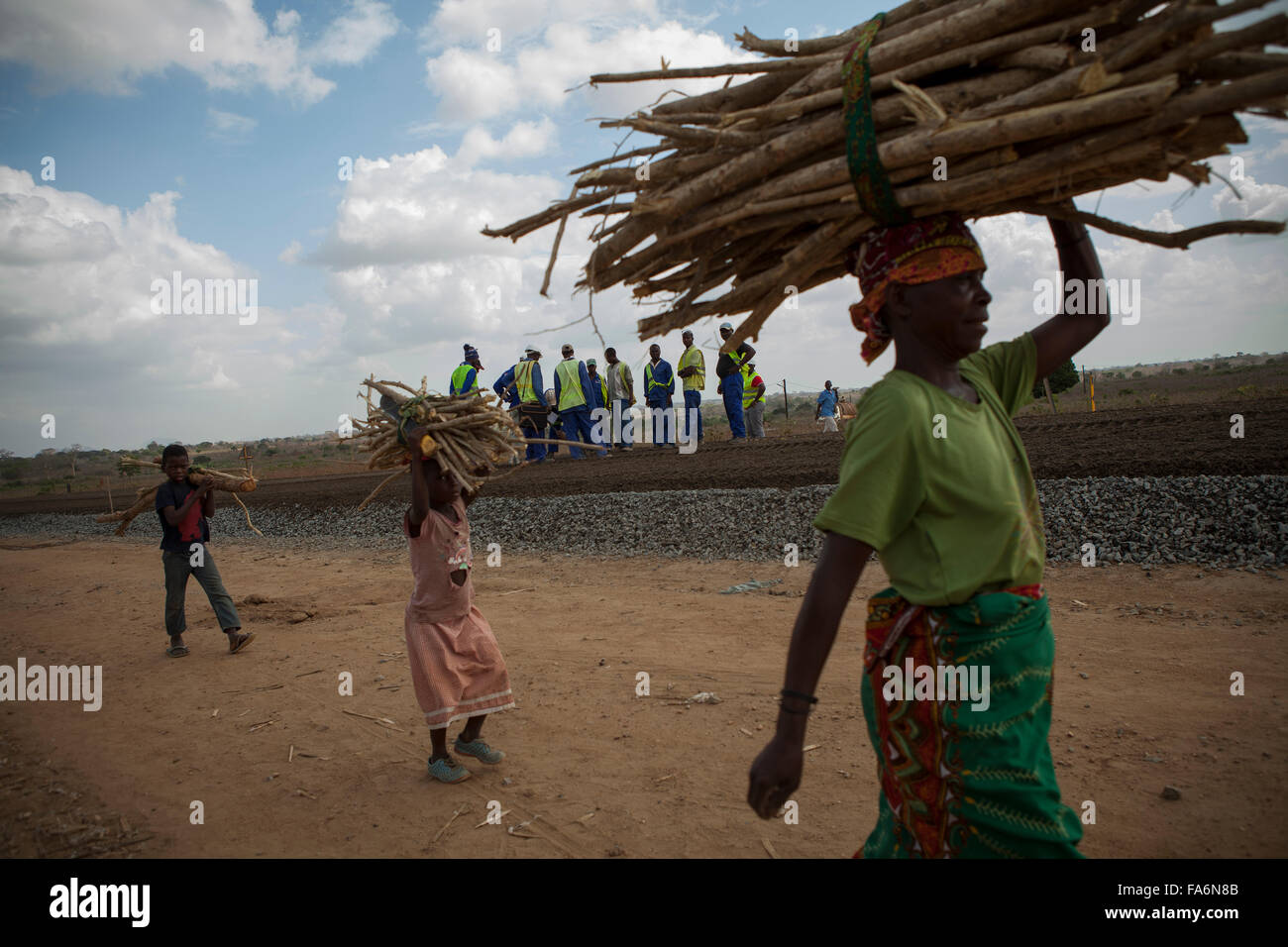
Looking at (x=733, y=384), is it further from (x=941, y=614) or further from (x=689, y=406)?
(x=941, y=614)

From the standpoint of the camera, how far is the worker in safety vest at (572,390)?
16.4 m

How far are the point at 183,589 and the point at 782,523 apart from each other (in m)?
5.83

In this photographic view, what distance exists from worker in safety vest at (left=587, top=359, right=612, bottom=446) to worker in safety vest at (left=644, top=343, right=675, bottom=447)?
1000 mm

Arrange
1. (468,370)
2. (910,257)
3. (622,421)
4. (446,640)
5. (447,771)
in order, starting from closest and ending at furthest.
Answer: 1. (910,257)
2. (447,771)
3. (446,640)
4. (468,370)
5. (622,421)

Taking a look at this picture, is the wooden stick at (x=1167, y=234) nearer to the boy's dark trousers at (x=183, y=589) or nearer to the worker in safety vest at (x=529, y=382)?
the boy's dark trousers at (x=183, y=589)

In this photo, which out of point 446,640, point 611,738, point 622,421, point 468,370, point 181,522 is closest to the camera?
point 446,640

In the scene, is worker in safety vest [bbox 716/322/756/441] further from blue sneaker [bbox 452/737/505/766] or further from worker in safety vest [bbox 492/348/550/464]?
blue sneaker [bbox 452/737/505/766]

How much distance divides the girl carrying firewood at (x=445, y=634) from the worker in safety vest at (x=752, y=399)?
12.4m

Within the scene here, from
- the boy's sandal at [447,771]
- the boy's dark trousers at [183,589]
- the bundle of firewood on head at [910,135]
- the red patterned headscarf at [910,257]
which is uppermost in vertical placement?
the bundle of firewood on head at [910,135]

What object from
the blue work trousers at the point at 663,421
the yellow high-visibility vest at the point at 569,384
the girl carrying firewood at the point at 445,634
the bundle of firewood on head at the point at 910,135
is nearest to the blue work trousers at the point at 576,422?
the yellow high-visibility vest at the point at 569,384

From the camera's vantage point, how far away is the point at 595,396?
17.0 metres

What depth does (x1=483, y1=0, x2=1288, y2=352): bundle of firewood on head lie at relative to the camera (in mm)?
1645

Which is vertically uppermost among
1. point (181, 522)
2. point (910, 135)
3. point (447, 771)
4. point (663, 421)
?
point (663, 421)

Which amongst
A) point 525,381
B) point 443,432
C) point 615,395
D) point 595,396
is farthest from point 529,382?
point 443,432
